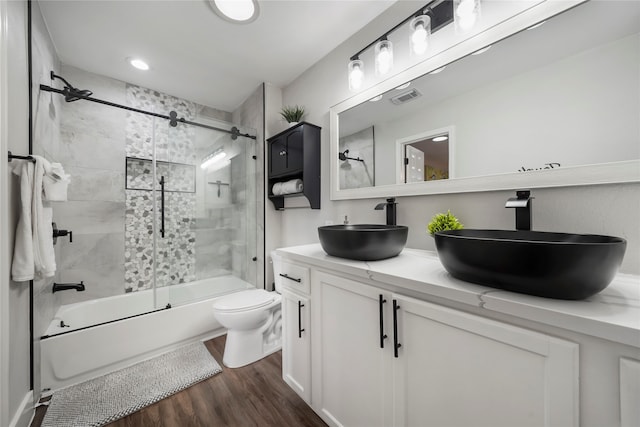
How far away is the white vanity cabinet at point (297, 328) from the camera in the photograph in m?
1.25

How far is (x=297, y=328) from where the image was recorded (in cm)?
133

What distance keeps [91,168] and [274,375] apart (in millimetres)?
2518

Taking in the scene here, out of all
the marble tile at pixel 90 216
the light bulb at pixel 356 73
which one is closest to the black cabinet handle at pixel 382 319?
the light bulb at pixel 356 73

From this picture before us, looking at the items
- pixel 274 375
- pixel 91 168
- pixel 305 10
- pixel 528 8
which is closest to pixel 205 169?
pixel 91 168

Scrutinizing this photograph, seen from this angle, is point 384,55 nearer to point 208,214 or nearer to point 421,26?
point 421,26

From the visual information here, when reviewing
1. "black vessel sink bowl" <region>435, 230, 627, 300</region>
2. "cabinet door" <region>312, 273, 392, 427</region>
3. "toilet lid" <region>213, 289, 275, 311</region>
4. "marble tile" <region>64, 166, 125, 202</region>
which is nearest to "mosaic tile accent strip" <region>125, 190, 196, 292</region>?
"marble tile" <region>64, 166, 125, 202</region>

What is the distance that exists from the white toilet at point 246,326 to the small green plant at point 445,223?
4.52 ft

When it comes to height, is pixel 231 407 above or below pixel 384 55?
below

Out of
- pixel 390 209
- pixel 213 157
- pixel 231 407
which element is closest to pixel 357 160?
pixel 390 209

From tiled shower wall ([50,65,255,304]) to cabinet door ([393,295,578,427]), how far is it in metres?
2.08

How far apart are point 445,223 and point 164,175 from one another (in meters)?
2.40

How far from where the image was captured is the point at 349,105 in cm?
169

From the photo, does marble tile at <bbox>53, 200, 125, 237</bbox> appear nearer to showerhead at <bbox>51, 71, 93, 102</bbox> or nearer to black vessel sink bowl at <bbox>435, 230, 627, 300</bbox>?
showerhead at <bbox>51, 71, 93, 102</bbox>

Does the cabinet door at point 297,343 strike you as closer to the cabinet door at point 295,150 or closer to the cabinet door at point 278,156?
the cabinet door at point 295,150
